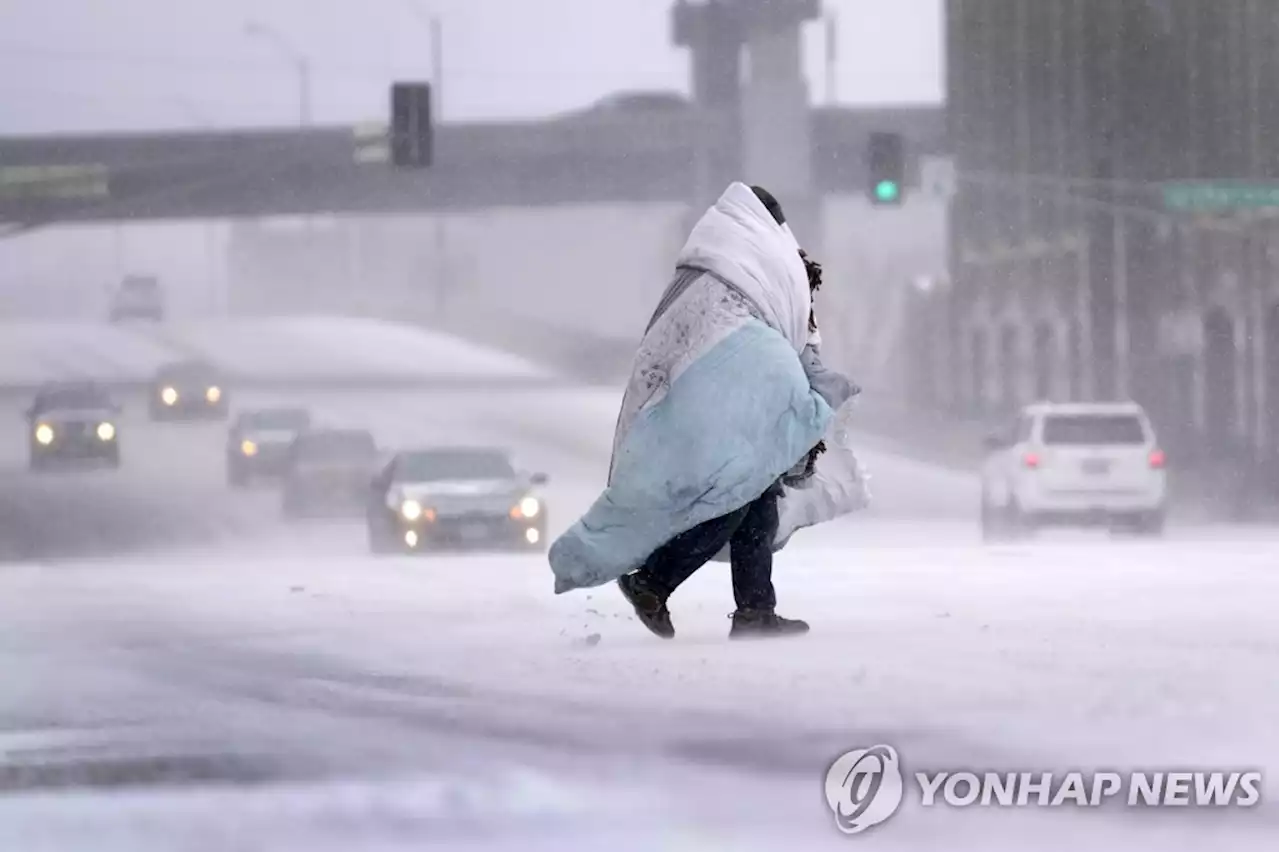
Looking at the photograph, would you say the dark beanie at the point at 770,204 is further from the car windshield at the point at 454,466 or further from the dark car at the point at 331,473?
the dark car at the point at 331,473

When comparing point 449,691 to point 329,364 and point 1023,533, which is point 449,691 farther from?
point 329,364

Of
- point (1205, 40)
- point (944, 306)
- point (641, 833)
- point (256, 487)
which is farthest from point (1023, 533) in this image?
point (944, 306)

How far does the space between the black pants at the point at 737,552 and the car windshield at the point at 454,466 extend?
55.8 feet

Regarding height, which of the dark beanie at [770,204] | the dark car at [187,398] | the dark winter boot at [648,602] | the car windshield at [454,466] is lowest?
the dark car at [187,398]

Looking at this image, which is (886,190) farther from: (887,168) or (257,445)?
(257,445)

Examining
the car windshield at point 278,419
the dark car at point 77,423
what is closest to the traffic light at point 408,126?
the car windshield at point 278,419

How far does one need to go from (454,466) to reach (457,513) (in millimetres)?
1418

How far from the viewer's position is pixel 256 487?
42844mm

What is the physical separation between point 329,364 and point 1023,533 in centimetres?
5662

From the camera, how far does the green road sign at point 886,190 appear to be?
113ft

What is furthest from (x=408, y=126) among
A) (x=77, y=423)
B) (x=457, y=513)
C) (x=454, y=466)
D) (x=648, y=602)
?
(x=648, y=602)

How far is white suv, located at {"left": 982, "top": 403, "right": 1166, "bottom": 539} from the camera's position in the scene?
27.9 metres

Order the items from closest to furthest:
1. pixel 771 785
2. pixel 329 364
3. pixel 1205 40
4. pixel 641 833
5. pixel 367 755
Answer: pixel 641 833
pixel 771 785
pixel 367 755
pixel 1205 40
pixel 329 364

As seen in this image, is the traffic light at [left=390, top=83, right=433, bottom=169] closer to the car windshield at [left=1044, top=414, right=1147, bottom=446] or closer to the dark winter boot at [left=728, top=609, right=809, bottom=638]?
the car windshield at [left=1044, top=414, right=1147, bottom=446]
